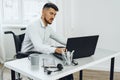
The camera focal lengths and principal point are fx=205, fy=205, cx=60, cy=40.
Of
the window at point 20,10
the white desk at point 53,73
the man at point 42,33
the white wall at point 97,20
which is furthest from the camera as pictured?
the window at point 20,10

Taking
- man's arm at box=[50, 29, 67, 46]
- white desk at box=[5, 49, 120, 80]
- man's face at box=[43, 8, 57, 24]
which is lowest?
white desk at box=[5, 49, 120, 80]

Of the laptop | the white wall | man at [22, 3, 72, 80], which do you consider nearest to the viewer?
the laptop

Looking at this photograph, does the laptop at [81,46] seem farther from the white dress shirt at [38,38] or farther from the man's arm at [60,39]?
the man's arm at [60,39]

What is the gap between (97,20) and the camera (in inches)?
146

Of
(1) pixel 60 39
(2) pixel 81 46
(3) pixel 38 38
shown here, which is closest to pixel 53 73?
(2) pixel 81 46

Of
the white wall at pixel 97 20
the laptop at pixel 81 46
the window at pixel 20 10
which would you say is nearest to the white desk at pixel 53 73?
the laptop at pixel 81 46

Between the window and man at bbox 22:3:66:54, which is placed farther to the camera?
the window

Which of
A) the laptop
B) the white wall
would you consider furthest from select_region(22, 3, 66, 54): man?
the white wall

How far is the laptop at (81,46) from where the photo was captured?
1.87m

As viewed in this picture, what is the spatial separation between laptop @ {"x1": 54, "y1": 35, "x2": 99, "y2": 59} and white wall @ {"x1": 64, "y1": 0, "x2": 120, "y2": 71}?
1702mm

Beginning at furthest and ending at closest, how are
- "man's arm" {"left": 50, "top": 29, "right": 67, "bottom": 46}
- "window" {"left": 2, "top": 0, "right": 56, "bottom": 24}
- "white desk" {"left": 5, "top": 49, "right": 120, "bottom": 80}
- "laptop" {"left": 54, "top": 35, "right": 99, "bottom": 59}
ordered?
"window" {"left": 2, "top": 0, "right": 56, "bottom": 24}, "man's arm" {"left": 50, "top": 29, "right": 67, "bottom": 46}, "laptop" {"left": 54, "top": 35, "right": 99, "bottom": 59}, "white desk" {"left": 5, "top": 49, "right": 120, "bottom": 80}

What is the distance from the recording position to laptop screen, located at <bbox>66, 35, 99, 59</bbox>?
6.13 ft

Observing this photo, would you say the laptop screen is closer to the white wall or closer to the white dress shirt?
the white dress shirt

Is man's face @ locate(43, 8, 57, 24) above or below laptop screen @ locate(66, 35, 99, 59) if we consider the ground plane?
above
